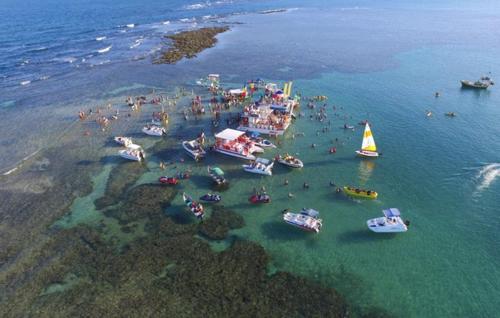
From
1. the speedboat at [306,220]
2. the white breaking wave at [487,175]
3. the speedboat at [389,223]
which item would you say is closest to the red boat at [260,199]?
the speedboat at [306,220]

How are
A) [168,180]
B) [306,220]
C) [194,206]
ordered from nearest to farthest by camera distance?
[306,220] → [194,206] → [168,180]

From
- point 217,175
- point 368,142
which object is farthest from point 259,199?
point 368,142

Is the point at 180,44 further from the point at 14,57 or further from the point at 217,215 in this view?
the point at 217,215

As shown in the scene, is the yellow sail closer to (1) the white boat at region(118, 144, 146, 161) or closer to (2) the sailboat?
(2) the sailboat

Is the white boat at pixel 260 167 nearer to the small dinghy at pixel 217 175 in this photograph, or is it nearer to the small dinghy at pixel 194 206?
the small dinghy at pixel 217 175

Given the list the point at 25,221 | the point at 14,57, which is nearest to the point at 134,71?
the point at 14,57

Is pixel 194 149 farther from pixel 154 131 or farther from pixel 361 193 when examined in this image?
pixel 361 193
